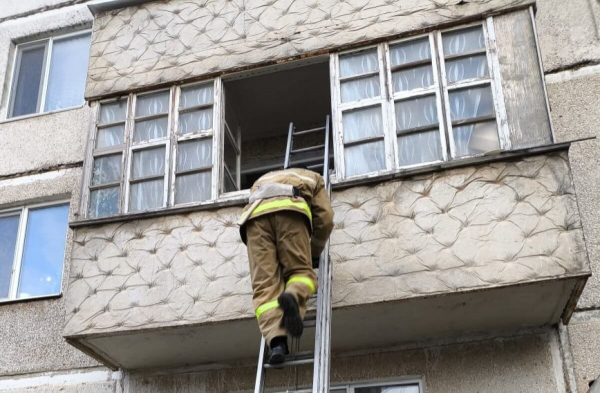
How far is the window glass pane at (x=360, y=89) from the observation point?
686 centimetres

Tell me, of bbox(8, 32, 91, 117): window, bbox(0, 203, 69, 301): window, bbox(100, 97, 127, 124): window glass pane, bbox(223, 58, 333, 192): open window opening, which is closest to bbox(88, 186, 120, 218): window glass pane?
bbox(100, 97, 127, 124): window glass pane

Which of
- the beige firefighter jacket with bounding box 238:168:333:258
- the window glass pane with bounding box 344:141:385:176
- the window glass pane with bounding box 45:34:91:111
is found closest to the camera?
the beige firefighter jacket with bounding box 238:168:333:258

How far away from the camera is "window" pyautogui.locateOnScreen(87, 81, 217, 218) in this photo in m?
7.04

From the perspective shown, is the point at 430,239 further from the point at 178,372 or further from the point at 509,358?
the point at 178,372

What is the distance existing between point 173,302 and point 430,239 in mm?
2113

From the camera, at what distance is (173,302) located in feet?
21.0

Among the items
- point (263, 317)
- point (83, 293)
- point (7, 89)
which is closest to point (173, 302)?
point (83, 293)

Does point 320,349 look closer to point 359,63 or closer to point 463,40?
point 359,63

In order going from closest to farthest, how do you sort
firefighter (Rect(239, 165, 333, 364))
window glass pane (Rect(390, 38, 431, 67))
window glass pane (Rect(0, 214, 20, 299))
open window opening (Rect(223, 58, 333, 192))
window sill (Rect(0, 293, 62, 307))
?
firefighter (Rect(239, 165, 333, 364))
window glass pane (Rect(390, 38, 431, 67))
open window opening (Rect(223, 58, 333, 192))
window sill (Rect(0, 293, 62, 307))
window glass pane (Rect(0, 214, 20, 299))

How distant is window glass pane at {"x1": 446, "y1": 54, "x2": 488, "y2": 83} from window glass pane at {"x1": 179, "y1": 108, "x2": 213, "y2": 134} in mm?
2188

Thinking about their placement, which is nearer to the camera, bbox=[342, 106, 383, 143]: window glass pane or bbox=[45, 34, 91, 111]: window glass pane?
bbox=[342, 106, 383, 143]: window glass pane

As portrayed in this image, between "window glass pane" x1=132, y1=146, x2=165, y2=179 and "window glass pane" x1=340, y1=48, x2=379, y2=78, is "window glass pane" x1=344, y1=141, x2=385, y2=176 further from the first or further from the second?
"window glass pane" x1=132, y1=146, x2=165, y2=179

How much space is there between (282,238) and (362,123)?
6.14 ft

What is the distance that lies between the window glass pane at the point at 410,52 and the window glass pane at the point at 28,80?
15.3 feet
